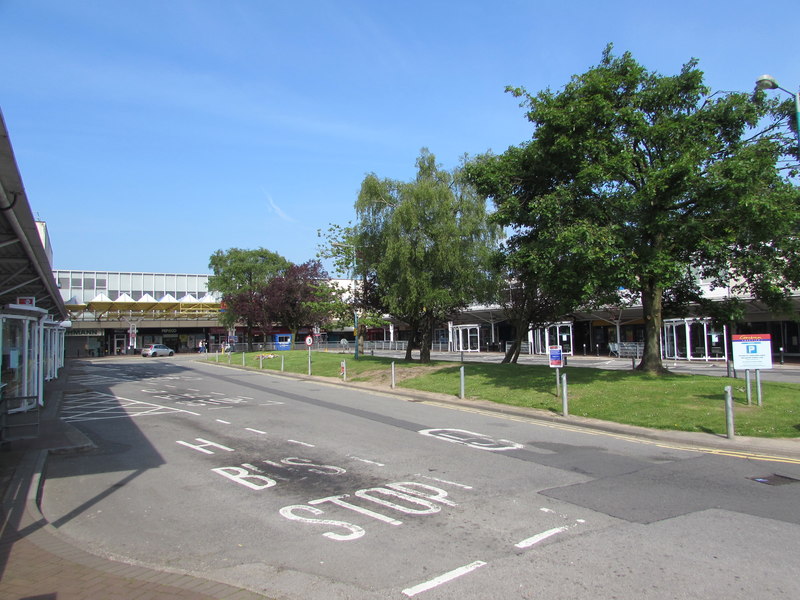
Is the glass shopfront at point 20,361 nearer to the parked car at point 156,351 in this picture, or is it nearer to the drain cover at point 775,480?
the drain cover at point 775,480

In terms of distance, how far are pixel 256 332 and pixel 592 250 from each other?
5927cm

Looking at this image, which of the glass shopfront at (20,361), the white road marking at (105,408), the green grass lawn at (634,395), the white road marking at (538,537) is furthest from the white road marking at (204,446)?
the green grass lawn at (634,395)

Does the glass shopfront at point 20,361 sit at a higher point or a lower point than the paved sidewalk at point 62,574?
higher

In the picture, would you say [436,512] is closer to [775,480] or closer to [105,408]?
[775,480]

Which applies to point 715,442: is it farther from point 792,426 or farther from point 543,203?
point 543,203

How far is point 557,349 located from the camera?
15078 mm

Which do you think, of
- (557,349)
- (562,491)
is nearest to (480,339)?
(557,349)

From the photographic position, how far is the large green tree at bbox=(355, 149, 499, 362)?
75.0ft

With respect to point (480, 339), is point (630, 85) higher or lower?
higher

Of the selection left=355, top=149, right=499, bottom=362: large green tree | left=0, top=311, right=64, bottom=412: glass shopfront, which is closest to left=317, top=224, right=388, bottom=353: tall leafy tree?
left=355, top=149, right=499, bottom=362: large green tree

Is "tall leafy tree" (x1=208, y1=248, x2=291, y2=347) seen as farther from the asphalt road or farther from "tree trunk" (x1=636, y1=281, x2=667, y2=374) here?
the asphalt road

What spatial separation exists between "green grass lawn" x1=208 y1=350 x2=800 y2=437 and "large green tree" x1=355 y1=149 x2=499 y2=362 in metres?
3.28

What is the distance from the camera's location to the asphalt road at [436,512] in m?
4.47

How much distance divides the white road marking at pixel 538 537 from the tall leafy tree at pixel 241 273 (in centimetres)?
5144
